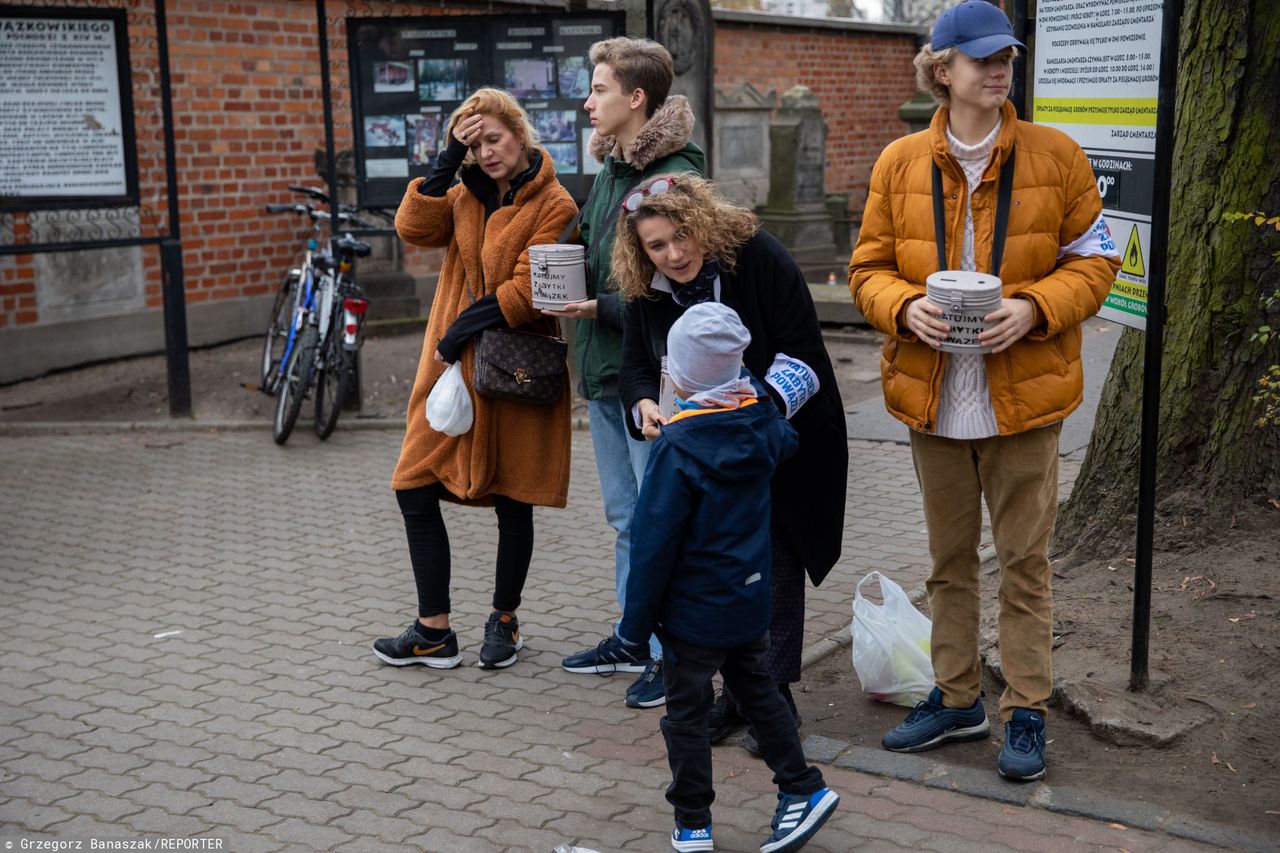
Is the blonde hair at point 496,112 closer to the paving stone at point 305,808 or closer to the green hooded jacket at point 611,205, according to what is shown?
the green hooded jacket at point 611,205

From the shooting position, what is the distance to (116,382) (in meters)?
10.4

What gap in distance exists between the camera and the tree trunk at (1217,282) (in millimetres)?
4766

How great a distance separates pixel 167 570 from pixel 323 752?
7.30ft

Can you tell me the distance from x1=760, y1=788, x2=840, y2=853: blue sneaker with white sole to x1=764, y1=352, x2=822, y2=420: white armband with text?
0.97 metres

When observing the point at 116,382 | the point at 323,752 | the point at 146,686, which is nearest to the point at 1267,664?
the point at 323,752

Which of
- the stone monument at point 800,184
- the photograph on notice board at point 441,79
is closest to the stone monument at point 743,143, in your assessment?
the stone monument at point 800,184

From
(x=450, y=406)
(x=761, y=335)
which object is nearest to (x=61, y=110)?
(x=450, y=406)

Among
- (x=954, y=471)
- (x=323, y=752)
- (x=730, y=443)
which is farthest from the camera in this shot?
(x=323, y=752)

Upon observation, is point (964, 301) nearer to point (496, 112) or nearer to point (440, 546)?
point (496, 112)

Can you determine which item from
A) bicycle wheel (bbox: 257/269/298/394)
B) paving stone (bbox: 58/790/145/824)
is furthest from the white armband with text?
bicycle wheel (bbox: 257/269/298/394)

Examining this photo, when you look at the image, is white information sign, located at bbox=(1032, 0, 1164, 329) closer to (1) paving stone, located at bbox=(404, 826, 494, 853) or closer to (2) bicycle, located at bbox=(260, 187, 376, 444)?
(1) paving stone, located at bbox=(404, 826, 494, 853)

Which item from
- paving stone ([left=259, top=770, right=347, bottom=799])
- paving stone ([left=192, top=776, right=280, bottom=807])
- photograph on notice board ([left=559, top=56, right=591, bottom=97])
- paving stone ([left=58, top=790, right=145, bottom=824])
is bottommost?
paving stone ([left=58, top=790, right=145, bottom=824])

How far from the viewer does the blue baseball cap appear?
→ 3673 mm

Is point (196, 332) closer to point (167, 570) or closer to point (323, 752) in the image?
point (167, 570)
